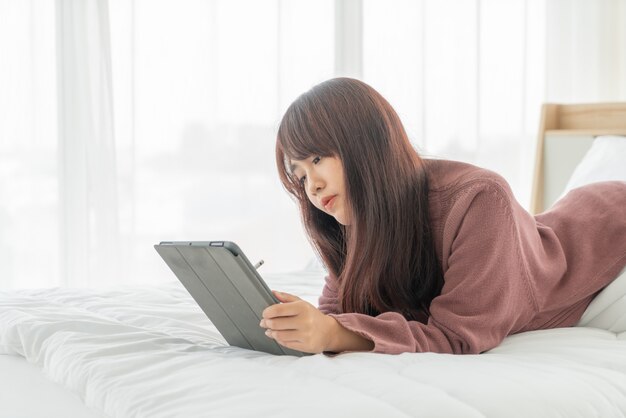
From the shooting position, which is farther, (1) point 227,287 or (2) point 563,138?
(2) point 563,138

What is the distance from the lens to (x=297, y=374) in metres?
1.05

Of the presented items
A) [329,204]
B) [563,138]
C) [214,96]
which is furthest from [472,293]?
[214,96]

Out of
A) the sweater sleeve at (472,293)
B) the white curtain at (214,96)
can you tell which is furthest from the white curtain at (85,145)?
the sweater sleeve at (472,293)

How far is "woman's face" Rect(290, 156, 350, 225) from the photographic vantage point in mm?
1299

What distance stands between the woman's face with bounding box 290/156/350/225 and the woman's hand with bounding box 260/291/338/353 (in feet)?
0.76

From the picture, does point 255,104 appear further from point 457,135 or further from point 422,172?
point 422,172

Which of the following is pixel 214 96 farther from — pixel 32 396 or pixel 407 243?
pixel 32 396

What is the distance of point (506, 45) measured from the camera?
353cm

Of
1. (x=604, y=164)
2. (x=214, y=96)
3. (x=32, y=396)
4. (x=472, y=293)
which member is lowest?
(x=32, y=396)

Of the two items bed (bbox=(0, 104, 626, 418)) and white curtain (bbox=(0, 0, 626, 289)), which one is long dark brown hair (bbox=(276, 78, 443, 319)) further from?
white curtain (bbox=(0, 0, 626, 289))

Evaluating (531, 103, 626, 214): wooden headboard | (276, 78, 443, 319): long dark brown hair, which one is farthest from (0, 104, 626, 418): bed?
(531, 103, 626, 214): wooden headboard

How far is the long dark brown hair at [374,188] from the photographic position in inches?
50.6

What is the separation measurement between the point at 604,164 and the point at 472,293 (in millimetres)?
1212

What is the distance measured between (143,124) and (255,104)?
1.41 ft
